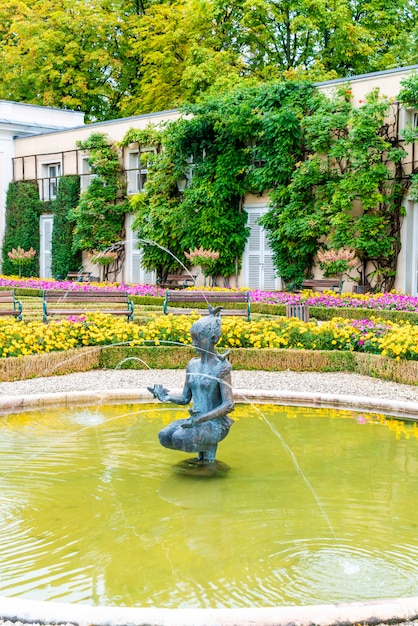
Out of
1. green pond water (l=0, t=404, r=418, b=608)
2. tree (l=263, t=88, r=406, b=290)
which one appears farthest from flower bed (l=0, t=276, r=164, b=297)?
green pond water (l=0, t=404, r=418, b=608)

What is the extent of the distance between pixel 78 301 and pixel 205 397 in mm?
8144

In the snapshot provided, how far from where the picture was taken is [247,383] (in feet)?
30.7

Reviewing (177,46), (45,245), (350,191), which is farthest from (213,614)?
(177,46)

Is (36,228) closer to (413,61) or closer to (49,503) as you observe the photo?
(413,61)

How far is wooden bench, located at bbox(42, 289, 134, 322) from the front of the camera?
1253cm

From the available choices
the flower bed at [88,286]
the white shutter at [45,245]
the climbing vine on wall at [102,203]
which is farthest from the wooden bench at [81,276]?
the flower bed at [88,286]

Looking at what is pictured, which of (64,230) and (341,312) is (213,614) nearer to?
(341,312)

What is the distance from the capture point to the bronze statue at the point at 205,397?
18.7ft

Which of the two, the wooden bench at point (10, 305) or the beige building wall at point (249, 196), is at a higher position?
the beige building wall at point (249, 196)

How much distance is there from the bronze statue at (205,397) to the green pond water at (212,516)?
0.28m

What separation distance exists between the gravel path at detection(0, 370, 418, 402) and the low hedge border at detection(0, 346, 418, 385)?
15 centimetres

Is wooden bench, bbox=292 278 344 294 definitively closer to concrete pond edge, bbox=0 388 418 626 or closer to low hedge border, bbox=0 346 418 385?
low hedge border, bbox=0 346 418 385

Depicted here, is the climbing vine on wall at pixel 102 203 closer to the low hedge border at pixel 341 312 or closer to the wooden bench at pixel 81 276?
the wooden bench at pixel 81 276

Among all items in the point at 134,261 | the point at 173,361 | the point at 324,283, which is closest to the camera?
the point at 173,361
